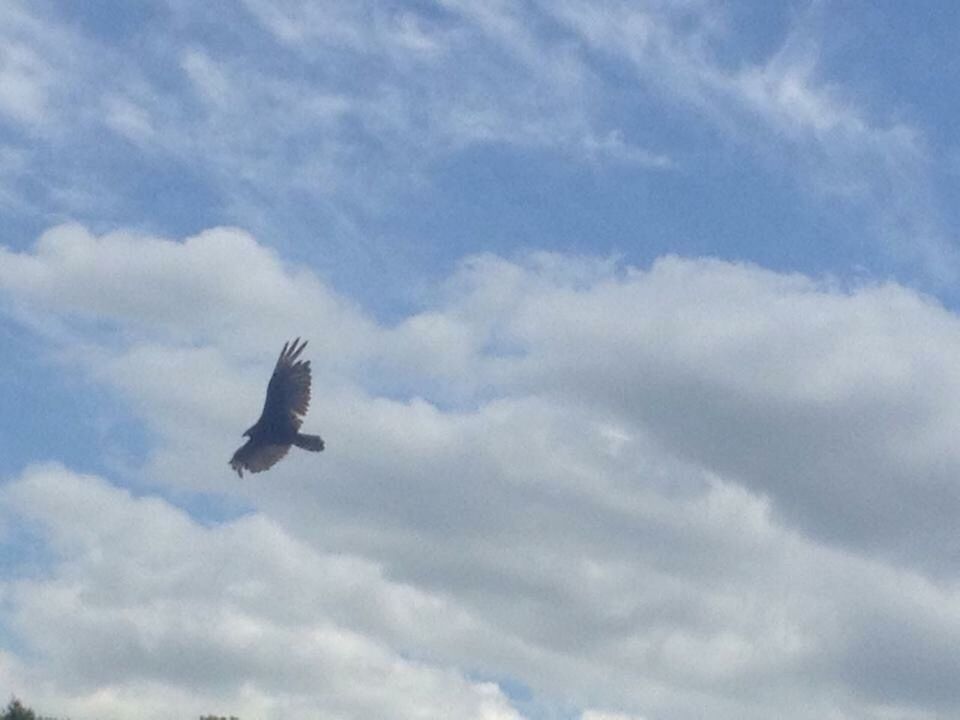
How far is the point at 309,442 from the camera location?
56.8 meters

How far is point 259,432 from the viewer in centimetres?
5753

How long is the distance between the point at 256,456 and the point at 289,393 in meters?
2.37

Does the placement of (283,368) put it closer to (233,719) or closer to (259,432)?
(259,432)

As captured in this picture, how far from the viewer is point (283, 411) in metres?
57.2

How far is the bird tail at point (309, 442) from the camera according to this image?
5662 cm

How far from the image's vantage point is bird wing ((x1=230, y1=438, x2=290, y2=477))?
57.3 m

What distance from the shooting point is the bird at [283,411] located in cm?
5709

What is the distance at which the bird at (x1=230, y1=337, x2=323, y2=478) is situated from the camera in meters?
57.1

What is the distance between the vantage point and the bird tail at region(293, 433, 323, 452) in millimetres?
56625

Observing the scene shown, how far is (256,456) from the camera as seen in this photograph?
57.7 metres

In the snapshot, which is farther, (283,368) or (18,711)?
(18,711)

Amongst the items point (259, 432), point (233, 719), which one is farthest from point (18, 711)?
point (259, 432)

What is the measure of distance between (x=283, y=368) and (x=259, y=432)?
223 centimetres

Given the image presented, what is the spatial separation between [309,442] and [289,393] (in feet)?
5.76
